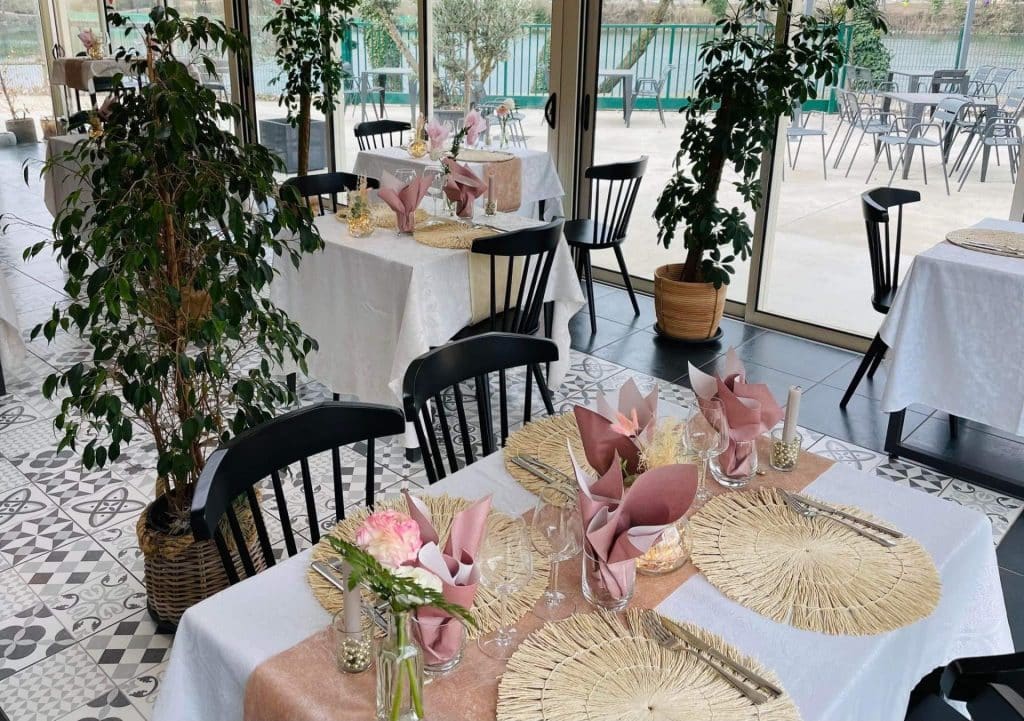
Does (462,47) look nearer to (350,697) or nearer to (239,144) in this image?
(239,144)

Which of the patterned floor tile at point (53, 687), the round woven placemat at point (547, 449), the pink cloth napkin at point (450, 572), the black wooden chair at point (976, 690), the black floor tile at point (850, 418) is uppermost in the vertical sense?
the pink cloth napkin at point (450, 572)

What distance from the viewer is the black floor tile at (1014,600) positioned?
93.4 inches

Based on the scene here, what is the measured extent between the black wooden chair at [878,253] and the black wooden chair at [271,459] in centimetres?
231

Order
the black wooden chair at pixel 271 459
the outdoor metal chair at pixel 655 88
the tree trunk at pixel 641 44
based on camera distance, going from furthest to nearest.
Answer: the outdoor metal chair at pixel 655 88 < the tree trunk at pixel 641 44 < the black wooden chair at pixel 271 459

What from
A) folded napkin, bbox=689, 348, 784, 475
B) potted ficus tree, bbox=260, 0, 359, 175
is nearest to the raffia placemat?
folded napkin, bbox=689, 348, 784, 475

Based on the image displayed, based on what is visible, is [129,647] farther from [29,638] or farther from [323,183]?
[323,183]

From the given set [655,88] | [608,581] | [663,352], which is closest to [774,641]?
[608,581]

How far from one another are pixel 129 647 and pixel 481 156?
10.6 feet

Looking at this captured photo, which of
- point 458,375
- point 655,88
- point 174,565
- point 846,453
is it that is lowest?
point 846,453

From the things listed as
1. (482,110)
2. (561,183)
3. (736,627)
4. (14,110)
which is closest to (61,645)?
(736,627)

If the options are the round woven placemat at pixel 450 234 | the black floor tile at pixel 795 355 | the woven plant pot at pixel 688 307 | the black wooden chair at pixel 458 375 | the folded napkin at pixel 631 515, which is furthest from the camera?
the woven plant pot at pixel 688 307

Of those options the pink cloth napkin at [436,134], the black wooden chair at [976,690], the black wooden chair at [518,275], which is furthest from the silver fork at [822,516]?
the pink cloth napkin at [436,134]

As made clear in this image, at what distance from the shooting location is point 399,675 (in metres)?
1.05

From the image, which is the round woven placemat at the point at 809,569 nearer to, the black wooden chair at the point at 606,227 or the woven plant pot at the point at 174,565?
the woven plant pot at the point at 174,565
